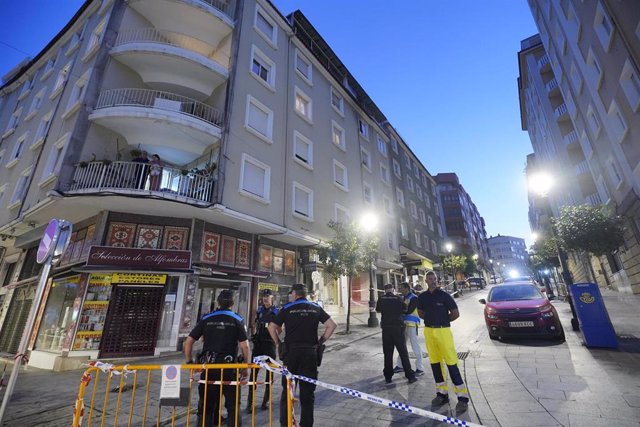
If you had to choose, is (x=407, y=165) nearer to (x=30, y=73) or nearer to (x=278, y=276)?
(x=278, y=276)

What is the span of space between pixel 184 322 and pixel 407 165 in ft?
99.1

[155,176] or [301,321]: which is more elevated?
[155,176]

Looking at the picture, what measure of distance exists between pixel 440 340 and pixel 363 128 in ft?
74.9

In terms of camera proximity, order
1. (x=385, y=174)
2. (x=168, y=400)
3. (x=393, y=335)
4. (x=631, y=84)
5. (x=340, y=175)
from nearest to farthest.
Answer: (x=168, y=400) < (x=393, y=335) < (x=631, y=84) < (x=340, y=175) < (x=385, y=174)

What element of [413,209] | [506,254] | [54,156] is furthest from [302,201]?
[506,254]

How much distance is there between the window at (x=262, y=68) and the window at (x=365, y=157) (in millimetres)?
9830

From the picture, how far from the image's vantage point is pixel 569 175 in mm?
24328

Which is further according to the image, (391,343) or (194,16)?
(194,16)

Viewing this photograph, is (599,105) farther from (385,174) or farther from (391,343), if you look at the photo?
(391,343)

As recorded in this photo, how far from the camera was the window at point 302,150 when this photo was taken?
16.4 m

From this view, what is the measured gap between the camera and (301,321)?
411 centimetres

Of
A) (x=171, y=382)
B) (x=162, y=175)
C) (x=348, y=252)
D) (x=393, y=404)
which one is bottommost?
(x=393, y=404)

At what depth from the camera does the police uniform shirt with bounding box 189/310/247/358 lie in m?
3.96

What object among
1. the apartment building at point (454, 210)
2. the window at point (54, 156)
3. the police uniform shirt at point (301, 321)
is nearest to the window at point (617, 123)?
the police uniform shirt at point (301, 321)
